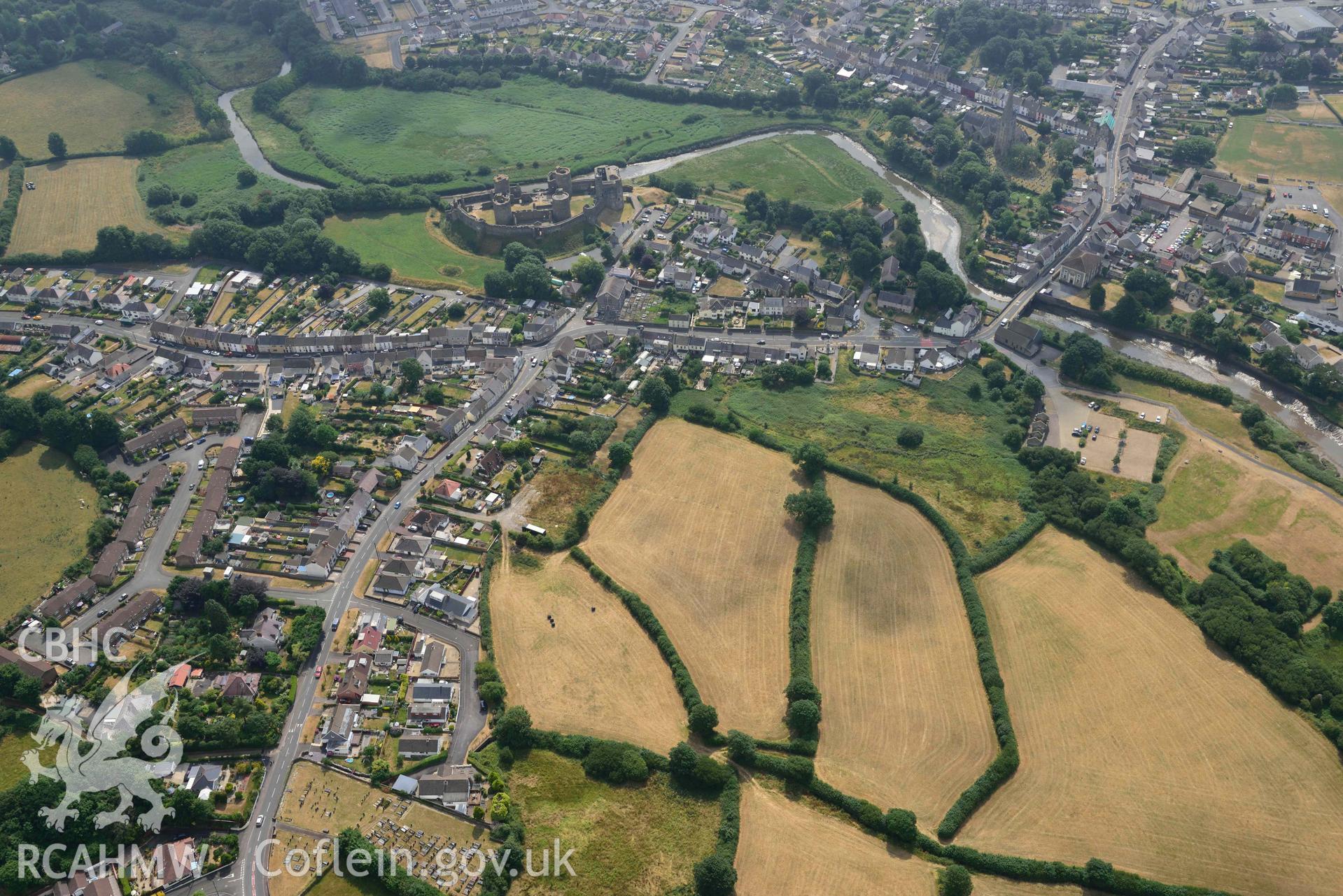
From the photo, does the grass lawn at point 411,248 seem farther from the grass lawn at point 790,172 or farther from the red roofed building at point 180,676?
the red roofed building at point 180,676

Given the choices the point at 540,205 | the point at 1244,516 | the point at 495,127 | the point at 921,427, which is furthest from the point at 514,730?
the point at 495,127

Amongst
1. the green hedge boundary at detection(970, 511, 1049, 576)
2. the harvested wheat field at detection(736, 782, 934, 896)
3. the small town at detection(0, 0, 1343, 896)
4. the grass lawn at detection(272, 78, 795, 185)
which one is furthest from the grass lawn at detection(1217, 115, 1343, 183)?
the harvested wheat field at detection(736, 782, 934, 896)

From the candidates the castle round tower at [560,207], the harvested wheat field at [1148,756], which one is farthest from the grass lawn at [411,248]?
the harvested wheat field at [1148,756]

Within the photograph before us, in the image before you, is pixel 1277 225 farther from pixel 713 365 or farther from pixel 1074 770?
pixel 1074 770

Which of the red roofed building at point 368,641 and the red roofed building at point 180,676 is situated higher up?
the red roofed building at point 368,641

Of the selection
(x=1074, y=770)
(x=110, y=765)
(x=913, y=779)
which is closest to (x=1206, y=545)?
(x=1074, y=770)

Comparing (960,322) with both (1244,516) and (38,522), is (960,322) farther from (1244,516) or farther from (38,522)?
(38,522)

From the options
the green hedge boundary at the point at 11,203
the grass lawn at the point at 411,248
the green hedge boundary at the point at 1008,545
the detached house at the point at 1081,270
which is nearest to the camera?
the green hedge boundary at the point at 1008,545

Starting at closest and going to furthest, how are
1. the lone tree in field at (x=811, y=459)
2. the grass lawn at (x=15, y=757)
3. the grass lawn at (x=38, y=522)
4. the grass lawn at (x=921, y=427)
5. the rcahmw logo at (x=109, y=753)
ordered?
the rcahmw logo at (x=109, y=753)
the grass lawn at (x=15, y=757)
the grass lawn at (x=38, y=522)
the grass lawn at (x=921, y=427)
the lone tree in field at (x=811, y=459)

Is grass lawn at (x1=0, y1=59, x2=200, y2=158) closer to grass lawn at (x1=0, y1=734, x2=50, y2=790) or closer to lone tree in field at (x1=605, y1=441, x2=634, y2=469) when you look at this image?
lone tree in field at (x1=605, y1=441, x2=634, y2=469)
